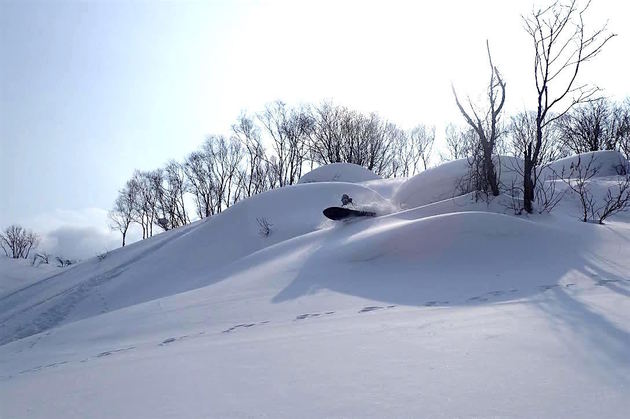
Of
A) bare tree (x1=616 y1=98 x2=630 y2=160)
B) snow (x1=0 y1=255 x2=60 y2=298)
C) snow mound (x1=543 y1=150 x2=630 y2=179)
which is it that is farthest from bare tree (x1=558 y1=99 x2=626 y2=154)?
snow (x1=0 y1=255 x2=60 y2=298)

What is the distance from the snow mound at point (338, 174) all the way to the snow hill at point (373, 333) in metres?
11.4

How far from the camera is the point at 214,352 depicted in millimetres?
3998

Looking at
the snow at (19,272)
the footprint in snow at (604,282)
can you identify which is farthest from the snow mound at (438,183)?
the snow at (19,272)

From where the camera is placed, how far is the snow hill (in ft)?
8.83

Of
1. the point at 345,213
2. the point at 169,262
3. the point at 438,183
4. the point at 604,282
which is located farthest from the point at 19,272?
the point at 604,282

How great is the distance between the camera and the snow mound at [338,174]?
23.4m

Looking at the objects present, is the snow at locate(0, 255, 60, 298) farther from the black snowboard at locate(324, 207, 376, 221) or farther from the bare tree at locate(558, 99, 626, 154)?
the bare tree at locate(558, 99, 626, 154)

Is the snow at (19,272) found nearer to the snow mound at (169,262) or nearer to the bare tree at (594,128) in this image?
the snow mound at (169,262)

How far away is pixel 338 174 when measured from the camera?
23.7 meters

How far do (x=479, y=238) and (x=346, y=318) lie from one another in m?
3.93

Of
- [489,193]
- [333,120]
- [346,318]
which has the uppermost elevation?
[333,120]

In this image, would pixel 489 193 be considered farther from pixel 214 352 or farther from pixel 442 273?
pixel 214 352

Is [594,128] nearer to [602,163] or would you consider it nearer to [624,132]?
[624,132]

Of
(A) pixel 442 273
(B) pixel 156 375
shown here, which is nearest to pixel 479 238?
(A) pixel 442 273
